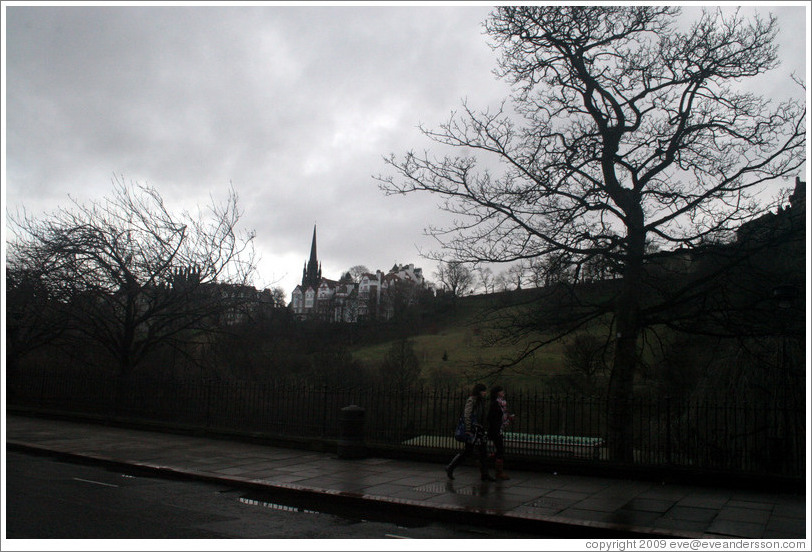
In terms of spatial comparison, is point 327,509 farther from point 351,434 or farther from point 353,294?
point 353,294

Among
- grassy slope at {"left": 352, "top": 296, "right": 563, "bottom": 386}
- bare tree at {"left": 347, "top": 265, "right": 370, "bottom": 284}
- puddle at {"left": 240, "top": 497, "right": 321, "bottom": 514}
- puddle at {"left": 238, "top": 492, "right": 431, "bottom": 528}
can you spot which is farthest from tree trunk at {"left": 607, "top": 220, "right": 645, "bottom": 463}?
bare tree at {"left": 347, "top": 265, "right": 370, "bottom": 284}

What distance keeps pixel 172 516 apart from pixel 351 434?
6.22 metres

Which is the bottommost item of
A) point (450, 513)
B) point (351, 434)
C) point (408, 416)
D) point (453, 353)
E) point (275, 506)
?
point (275, 506)

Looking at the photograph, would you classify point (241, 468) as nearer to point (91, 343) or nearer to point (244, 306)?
point (244, 306)

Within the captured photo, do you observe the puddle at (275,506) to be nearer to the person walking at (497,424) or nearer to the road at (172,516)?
the road at (172,516)

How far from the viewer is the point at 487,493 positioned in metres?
10.0

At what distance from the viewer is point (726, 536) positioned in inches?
293

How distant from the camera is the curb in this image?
775 centimetres

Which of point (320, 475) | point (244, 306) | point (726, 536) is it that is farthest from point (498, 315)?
point (244, 306)

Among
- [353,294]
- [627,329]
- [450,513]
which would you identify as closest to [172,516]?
[450,513]

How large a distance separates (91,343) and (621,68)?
22087 mm

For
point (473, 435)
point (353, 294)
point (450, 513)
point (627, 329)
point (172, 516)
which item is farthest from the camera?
point (353, 294)

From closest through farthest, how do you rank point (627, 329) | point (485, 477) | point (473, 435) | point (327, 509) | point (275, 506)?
point (327, 509)
point (275, 506)
point (473, 435)
point (485, 477)
point (627, 329)

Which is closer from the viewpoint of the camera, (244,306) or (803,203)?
(803,203)
